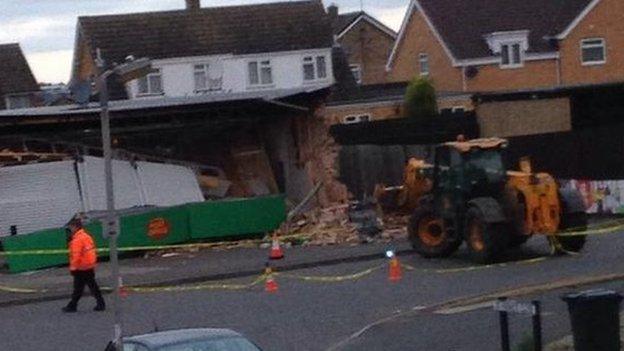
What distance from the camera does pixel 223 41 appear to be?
231 ft

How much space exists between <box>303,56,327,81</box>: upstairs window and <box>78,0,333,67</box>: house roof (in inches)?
25.5

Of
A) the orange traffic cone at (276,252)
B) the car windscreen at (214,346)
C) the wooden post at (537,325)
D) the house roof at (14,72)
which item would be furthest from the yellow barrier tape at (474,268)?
the house roof at (14,72)

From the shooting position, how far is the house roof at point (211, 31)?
225 ft

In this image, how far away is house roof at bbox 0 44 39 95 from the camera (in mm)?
78188

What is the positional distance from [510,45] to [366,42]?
17.8 meters

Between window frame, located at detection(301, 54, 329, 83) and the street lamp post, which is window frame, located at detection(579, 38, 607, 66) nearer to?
window frame, located at detection(301, 54, 329, 83)

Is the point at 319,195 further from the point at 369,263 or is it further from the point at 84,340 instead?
the point at 84,340

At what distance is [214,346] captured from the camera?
15492mm

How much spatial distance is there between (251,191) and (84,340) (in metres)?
23.5

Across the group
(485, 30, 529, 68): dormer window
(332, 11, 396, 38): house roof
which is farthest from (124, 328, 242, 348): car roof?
(332, 11, 396, 38): house roof

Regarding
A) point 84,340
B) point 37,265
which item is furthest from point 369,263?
point 84,340

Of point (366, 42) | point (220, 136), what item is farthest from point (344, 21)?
point (220, 136)

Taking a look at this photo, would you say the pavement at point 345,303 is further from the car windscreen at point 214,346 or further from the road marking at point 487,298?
the car windscreen at point 214,346

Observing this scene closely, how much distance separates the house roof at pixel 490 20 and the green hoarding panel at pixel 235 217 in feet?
99.5
